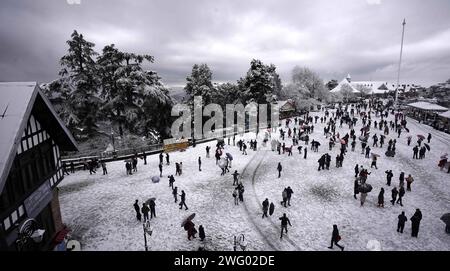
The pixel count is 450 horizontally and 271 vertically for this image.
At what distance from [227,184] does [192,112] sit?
2693cm

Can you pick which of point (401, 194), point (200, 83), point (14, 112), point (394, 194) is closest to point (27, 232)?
point (14, 112)

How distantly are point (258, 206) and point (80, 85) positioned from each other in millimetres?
23848

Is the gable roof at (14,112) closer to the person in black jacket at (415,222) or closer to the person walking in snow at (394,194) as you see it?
the person in black jacket at (415,222)

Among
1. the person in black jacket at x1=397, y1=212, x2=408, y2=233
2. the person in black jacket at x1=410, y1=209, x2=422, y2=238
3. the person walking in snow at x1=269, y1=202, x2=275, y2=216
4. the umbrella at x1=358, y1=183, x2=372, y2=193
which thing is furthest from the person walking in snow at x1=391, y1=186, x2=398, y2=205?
the person walking in snow at x1=269, y1=202, x2=275, y2=216

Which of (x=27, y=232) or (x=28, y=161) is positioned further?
(x=28, y=161)

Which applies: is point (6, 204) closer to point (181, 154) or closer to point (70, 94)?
point (181, 154)

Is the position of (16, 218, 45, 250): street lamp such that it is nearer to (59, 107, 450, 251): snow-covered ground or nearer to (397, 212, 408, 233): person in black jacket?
(59, 107, 450, 251): snow-covered ground

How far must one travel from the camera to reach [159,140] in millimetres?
38219

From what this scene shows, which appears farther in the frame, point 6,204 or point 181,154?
point 181,154

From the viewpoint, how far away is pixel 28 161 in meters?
10.6

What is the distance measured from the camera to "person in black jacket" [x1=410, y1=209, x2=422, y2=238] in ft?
42.6

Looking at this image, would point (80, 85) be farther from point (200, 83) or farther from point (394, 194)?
point (394, 194)

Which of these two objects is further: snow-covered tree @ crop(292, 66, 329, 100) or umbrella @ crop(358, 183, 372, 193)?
snow-covered tree @ crop(292, 66, 329, 100)
